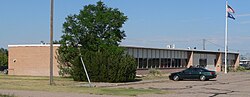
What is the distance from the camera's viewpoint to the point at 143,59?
189 feet

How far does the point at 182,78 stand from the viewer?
4316cm

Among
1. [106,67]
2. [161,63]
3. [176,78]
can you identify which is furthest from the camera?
[161,63]

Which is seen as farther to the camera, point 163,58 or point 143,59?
point 163,58

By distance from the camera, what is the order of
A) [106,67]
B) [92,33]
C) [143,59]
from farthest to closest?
1. [143,59]
2. [92,33]
3. [106,67]

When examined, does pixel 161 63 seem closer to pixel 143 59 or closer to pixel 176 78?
pixel 143 59

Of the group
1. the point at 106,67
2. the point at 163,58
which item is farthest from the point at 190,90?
the point at 163,58

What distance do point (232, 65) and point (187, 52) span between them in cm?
1910

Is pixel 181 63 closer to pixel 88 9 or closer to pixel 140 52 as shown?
pixel 140 52

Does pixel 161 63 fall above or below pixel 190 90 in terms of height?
above

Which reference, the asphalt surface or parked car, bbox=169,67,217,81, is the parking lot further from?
parked car, bbox=169,67,217,81

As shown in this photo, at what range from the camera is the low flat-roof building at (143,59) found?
49653 mm

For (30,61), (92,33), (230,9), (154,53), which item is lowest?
(30,61)

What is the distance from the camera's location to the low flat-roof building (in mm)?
49653

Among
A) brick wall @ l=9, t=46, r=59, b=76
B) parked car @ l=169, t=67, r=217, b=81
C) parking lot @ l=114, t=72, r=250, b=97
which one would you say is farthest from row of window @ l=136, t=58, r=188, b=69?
parking lot @ l=114, t=72, r=250, b=97
